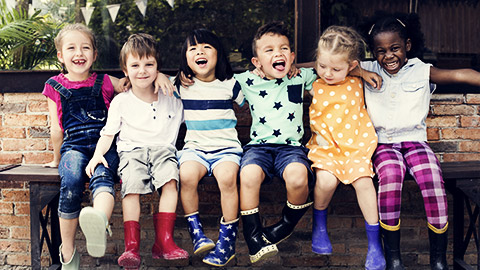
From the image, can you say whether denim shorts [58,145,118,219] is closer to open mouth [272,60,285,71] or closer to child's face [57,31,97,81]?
child's face [57,31,97,81]

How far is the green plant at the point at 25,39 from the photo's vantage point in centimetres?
340

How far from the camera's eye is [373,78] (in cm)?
295

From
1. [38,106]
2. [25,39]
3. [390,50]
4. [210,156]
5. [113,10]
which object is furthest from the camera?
[113,10]

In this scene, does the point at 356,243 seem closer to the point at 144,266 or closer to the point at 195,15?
the point at 144,266

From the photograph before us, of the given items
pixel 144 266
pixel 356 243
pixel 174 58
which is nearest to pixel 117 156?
pixel 144 266

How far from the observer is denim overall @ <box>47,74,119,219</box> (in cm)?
265

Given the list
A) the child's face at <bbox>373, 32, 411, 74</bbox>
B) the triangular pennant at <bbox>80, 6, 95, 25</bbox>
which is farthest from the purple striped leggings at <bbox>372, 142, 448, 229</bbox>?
the triangular pennant at <bbox>80, 6, 95, 25</bbox>

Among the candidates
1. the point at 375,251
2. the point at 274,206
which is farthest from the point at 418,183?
the point at 274,206

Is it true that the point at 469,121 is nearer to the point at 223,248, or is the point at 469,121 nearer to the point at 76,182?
the point at 223,248

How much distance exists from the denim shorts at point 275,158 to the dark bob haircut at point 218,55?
0.52 metres

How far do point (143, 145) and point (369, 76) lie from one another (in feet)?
4.84

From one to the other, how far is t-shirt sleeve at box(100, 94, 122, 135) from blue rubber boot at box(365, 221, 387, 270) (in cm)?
161

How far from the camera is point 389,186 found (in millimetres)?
2643

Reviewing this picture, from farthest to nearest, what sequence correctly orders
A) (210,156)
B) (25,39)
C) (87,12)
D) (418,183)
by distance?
1. (87,12)
2. (25,39)
3. (210,156)
4. (418,183)
